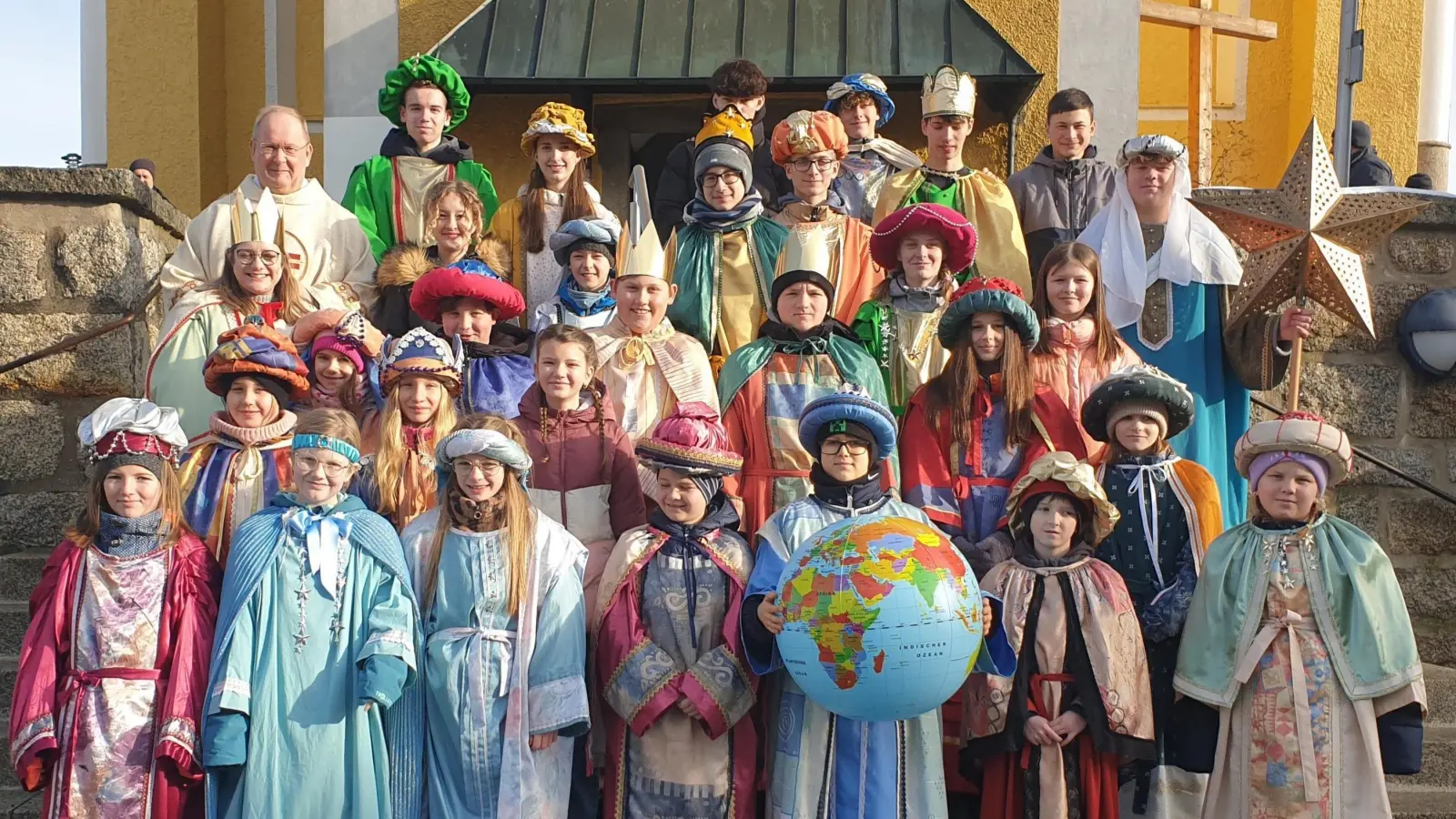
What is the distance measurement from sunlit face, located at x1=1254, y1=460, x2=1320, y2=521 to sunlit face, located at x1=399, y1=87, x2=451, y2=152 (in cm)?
431

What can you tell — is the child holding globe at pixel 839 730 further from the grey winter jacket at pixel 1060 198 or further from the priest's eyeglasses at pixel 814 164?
the grey winter jacket at pixel 1060 198

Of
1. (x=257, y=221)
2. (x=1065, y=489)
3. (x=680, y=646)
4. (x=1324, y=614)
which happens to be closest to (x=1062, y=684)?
(x=1065, y=489)

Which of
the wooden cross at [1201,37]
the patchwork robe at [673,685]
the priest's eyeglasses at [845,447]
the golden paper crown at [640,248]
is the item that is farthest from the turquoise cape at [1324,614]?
the wooden cross at [1201,37]

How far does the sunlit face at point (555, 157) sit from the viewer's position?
7172 millimetres

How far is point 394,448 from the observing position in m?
5.45

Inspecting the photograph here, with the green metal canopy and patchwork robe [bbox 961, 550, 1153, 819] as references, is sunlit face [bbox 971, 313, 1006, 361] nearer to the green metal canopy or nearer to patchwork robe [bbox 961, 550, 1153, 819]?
patchwork robe [bbox 961, 550, 1153, 819]

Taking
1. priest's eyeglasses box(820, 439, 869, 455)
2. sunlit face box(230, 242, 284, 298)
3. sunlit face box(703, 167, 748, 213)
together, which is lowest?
priest's eyeglasses box(820, 439, 869, 455)

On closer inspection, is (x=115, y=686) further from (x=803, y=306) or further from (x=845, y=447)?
(x=803, y=306)

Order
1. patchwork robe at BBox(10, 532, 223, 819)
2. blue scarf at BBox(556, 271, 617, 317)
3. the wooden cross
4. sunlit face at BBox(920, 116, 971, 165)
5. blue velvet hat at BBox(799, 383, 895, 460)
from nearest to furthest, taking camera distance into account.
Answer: patchwork robe at BBox(10, 532, 223, 819) < blue velvet hat at BBox(799, 383, 895, 460) < blue scarf at BBox(556, 271, 617, 317) < sunlit face at BBox(920, 116, 971, 165) < the wooden cross

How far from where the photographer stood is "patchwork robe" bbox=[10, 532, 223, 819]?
4.74m

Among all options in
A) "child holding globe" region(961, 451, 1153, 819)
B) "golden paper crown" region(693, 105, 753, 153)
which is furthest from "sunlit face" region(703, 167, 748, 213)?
"child holding globe" region(961, 451, 1153, 819)

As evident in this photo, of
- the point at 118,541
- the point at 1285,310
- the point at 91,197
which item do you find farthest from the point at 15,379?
the point at 1285,310

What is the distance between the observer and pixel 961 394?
5.68 metres

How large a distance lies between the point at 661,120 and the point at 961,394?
4734 mm
